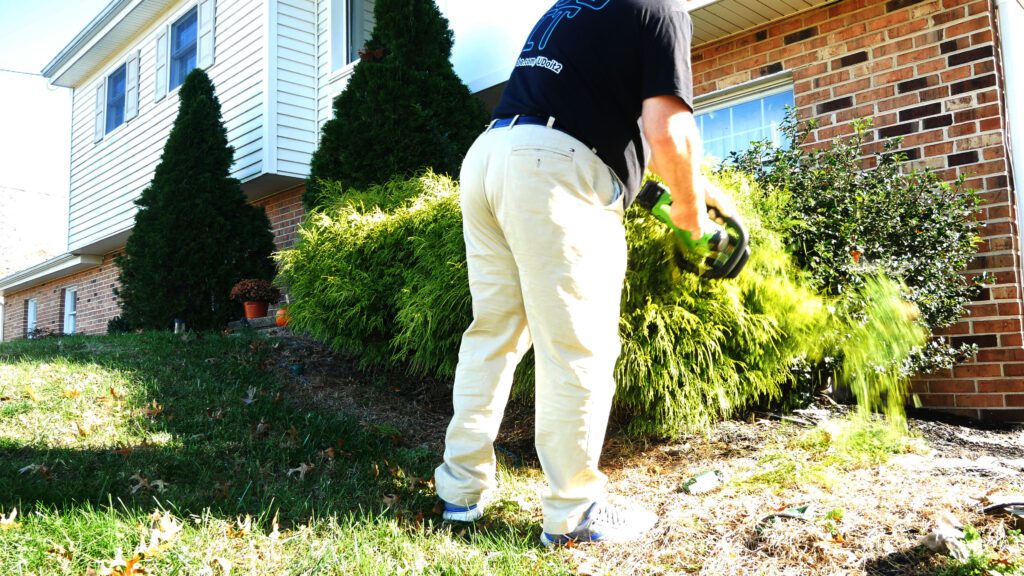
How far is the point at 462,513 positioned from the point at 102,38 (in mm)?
12770

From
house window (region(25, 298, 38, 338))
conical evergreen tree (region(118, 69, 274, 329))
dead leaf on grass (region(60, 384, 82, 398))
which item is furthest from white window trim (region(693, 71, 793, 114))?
house window (region(25, 298, 38, 338))

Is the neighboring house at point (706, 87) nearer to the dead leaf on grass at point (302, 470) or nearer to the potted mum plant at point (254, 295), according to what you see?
the potted mum plant at point (254, 295)

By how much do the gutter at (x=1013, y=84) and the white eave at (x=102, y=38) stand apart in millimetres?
11015

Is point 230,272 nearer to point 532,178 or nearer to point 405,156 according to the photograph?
point 405,156

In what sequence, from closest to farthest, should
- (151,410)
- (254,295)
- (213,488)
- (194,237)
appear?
(213,488), (151,410), (254,295), (194,237)

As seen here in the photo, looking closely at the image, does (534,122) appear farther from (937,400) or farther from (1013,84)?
(1013,84)

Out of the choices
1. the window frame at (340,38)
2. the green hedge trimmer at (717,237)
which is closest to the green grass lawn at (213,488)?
the green hedge trimmer at (717,237)

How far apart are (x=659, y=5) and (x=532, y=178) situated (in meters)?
0.63

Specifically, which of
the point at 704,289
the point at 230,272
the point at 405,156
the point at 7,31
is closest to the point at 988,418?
the point at 704,289

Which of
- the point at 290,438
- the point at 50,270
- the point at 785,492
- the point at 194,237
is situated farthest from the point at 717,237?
the point at 50,270

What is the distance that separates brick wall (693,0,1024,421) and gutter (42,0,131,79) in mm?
10498

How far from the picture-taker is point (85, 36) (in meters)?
12.4

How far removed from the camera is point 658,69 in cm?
211

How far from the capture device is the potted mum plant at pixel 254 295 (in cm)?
822
